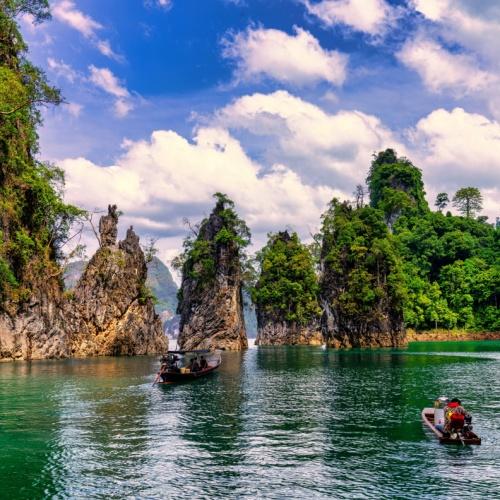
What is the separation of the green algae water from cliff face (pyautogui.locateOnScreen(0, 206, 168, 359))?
123 ft

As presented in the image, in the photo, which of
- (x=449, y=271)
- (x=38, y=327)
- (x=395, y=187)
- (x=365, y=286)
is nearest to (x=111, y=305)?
(x=38, y=327)

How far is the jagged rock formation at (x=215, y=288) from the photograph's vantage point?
11194 centimetres

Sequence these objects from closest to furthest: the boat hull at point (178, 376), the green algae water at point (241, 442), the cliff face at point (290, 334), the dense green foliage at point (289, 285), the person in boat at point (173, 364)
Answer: the green algae water at point (241, 442)
the boat hull at point (178, 376)
the person in boat at point (173, 364)
the dense green foliage at point (289, 285)
the cliff face at point (290, 334)

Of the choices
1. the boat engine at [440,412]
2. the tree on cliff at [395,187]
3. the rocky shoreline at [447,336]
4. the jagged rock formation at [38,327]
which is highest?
the tree on cliff at [395,187]

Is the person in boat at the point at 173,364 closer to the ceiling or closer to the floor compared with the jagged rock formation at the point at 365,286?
closer to the floor

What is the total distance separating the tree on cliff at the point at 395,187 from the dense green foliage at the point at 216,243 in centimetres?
5170

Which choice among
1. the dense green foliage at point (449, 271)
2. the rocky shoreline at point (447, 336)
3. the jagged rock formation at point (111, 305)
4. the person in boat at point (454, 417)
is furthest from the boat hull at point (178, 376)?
the rocky shoreline at point (447, 336)

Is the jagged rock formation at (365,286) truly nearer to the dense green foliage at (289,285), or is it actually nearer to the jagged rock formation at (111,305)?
the jagged rock formation at (111,305)

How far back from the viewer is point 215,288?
113875mm

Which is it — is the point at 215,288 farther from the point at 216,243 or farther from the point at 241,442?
the point at 241,442

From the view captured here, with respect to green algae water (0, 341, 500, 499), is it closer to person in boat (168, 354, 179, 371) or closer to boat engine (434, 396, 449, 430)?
boat engine (434, 396, 449, 430)

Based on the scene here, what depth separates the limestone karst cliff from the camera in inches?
5497

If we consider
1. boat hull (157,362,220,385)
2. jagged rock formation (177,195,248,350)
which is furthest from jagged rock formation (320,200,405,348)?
boat hull (157,362,220,385)

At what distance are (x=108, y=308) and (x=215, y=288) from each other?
27.6 m
